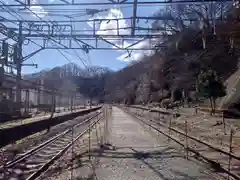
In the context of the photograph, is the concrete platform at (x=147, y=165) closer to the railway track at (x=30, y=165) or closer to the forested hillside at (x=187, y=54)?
the railway track at (x=30, y=165)

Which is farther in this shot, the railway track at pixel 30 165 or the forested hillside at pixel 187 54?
the forested hillside at pixel 187 54

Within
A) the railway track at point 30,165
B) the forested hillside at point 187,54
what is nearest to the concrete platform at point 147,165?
the railway track at point 30,165

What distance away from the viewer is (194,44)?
6316 cm

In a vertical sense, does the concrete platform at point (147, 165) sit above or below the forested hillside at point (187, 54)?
below

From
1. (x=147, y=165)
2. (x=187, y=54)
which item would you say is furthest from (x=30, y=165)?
(x=187, y=54)

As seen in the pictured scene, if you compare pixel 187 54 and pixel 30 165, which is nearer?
pixel 30 165

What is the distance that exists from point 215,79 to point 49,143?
18.9 meters

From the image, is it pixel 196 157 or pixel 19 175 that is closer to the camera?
pixel 19 175

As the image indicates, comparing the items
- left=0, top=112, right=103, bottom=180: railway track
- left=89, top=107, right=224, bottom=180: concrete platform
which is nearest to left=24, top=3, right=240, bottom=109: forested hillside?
left=89, top=107, right=224, bottom=180: concrete platform

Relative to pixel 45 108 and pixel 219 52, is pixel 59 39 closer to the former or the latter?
pixel 45 108

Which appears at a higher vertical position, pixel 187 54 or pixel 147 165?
pixel 187 54

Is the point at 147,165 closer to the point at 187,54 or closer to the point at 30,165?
the point at 30,165

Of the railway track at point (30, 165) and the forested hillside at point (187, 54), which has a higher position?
the forested hillside at point (187, 54)

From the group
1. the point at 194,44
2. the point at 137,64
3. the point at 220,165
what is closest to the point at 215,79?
the point at 220,165
